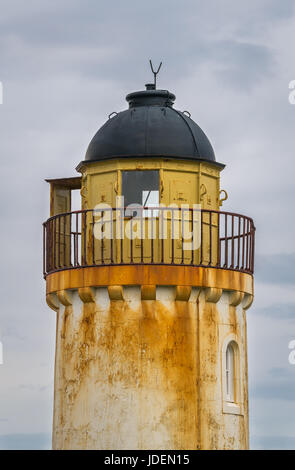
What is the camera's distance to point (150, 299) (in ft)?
215

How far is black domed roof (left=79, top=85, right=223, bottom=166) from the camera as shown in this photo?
216ft

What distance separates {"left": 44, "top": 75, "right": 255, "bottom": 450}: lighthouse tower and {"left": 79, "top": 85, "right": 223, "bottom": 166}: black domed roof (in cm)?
3

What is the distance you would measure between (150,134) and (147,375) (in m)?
6.47

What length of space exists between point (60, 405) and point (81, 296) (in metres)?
3.06

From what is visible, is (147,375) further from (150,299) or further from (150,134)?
(150,134)

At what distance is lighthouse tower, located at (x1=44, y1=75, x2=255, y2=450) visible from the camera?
65125 mm

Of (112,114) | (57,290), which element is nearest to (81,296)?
(57,290)

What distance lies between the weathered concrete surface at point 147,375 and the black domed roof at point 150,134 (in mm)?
3678

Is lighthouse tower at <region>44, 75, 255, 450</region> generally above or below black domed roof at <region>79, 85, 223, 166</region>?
below

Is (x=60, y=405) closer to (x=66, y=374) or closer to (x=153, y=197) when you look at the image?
(x=66, y=374)

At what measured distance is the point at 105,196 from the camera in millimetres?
66250

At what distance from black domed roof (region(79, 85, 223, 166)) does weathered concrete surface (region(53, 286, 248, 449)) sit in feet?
12.1

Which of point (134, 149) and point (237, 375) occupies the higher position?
point (134, 149)

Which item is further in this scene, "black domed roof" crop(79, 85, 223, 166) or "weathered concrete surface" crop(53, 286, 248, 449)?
"black domed roof" crop(79, 85, 223, 166)
